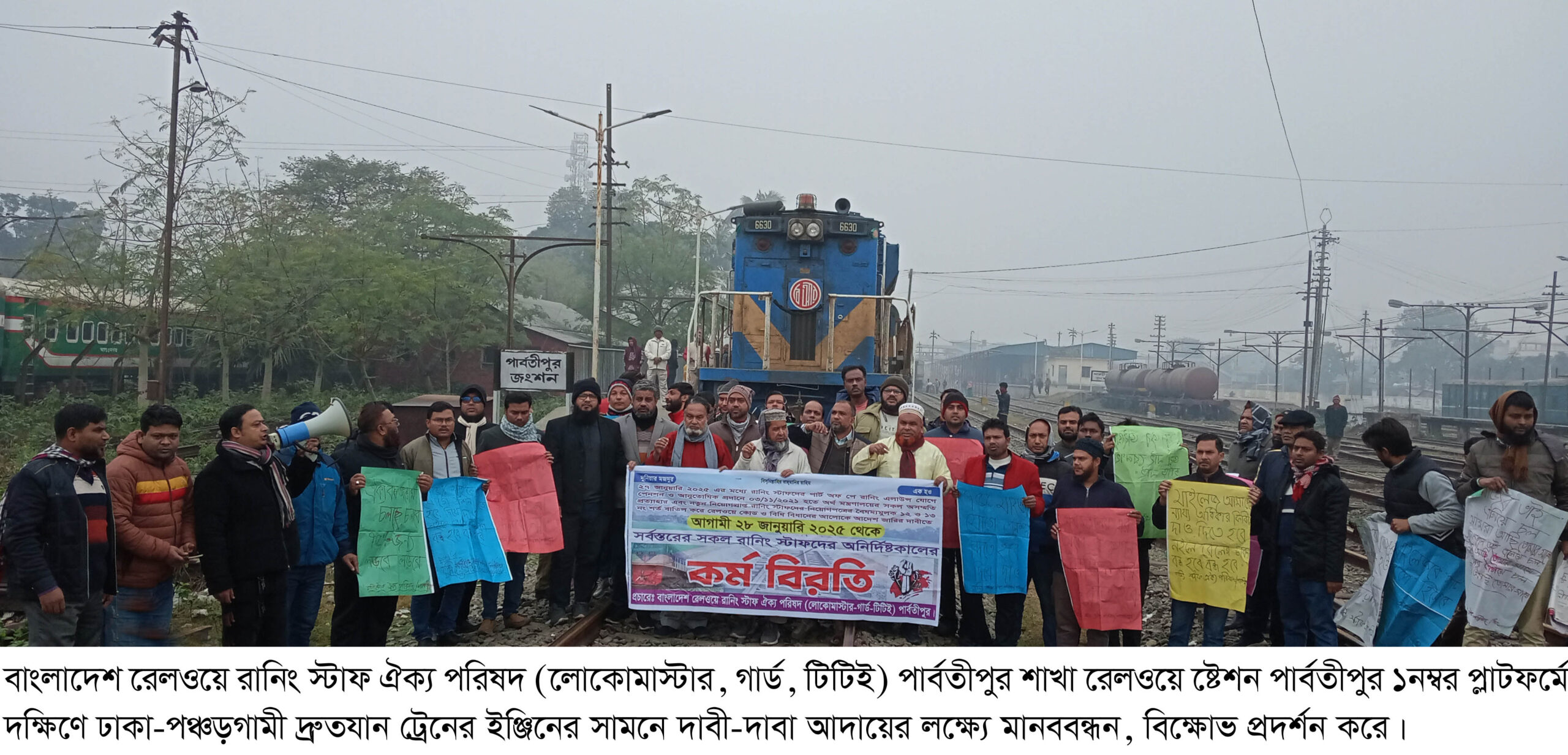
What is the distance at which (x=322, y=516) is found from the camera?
20.5 feet

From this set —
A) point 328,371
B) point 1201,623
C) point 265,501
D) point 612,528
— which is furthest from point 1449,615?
point 328,371

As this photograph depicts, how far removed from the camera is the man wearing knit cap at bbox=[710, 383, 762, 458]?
7754mm

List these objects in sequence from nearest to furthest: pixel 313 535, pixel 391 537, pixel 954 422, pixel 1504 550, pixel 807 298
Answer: pixel 313 535
pixel 1504 550
pixel 391 537
pixel 954 422
pixel 807 298

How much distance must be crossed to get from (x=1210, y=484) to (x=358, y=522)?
5663mm

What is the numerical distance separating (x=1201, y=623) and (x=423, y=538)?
6403mm

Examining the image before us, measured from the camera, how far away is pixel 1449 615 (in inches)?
252

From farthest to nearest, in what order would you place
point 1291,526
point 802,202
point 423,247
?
point 423,247 < point 802,202 < point 1291,526

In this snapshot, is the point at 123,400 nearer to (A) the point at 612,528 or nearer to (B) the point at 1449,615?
(A) the point at 612,528

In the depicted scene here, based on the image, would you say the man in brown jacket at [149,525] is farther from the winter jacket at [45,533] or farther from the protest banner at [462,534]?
the protest banner at [462,534]

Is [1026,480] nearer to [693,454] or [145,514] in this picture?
[693,454]

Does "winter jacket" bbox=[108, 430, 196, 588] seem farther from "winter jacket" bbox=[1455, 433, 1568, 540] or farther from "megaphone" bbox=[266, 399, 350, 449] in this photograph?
"winter jacket" bbox=[1455, 433, 1568, 540]

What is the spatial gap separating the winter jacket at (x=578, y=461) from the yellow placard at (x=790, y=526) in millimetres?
884

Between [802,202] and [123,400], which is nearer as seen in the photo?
[802,202]

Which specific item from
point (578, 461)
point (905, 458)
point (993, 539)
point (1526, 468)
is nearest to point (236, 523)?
point (578, 461)
